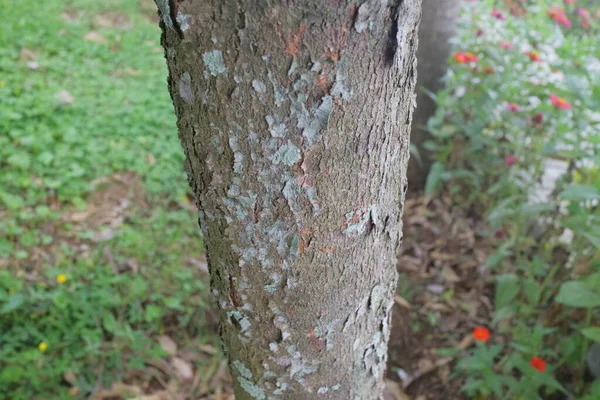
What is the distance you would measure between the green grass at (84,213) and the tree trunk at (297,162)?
4.32 ft

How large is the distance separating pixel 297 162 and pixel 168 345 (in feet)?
5.47

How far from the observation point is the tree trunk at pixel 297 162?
1.75 feet

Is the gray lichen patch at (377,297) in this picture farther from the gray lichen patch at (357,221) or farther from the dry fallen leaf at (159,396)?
the dry fallen leaf at (159,396)

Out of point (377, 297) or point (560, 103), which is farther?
point (560, 103)

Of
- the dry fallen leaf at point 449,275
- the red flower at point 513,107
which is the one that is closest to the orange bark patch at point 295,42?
the red flower at point 513,107

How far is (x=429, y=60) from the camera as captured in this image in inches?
102

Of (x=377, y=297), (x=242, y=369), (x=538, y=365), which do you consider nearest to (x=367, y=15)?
(x=377, y=297)

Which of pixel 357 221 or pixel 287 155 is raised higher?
pixel 287 155

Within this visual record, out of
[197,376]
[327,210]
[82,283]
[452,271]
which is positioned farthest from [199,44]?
[452,271]

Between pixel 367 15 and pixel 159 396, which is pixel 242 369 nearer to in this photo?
pixel 367 15

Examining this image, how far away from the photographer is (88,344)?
Answer: 193cm

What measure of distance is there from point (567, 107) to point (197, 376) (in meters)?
1.85

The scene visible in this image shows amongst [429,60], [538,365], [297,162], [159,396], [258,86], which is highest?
[258,86]

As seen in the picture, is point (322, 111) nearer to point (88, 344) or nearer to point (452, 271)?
point (88, 344)
